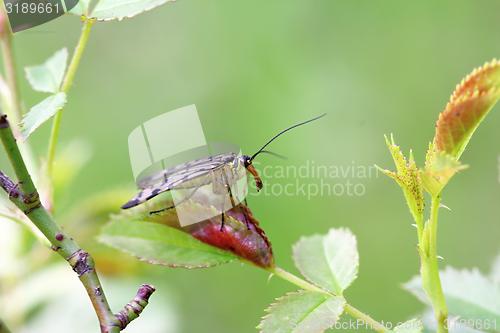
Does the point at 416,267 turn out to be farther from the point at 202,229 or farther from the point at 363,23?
the point at 202,229

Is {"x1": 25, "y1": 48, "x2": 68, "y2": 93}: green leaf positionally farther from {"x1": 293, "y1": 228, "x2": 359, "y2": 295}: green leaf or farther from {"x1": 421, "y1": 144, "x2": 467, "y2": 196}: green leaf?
{"x1": 421, "y1": 144, "x2": 467, "y2": 196}: green leaf

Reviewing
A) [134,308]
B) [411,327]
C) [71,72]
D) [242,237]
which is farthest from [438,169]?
[71,72]

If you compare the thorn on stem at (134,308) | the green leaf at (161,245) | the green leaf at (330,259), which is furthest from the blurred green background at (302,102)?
the thorn on stem at (134,308)

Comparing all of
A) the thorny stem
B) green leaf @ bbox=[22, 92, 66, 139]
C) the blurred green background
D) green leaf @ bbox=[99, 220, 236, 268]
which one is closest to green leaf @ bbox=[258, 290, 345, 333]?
green leaf @ bbox=[99, 220, 236, 268]

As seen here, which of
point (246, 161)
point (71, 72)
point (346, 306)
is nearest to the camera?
point (346, 306)

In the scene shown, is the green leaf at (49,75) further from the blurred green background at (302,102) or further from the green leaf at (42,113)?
the blurred green background at (302,102)

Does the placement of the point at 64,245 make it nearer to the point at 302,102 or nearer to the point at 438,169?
the point at 438,169

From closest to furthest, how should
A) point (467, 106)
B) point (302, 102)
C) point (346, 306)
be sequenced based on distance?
1. point (467, 106)
2. point (346, 306)
3. point (302, 102)
